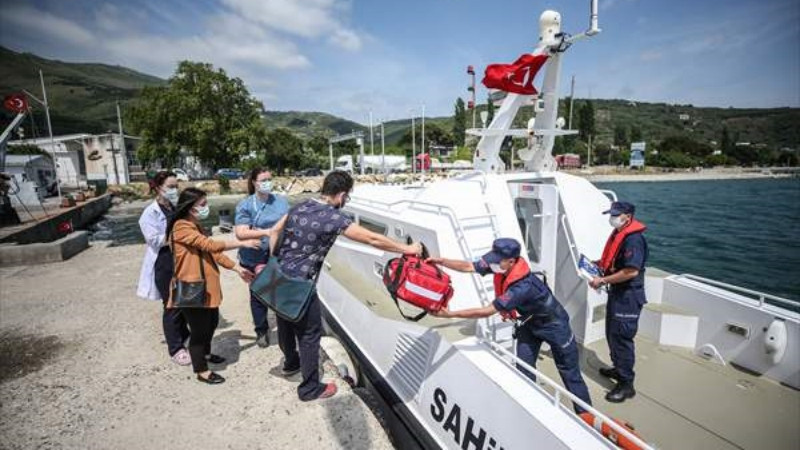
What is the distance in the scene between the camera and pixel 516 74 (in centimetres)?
491

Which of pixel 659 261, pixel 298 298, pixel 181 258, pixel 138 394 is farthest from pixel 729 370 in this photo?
pixel 659 261

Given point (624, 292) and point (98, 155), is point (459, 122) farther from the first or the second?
point (624, 292)

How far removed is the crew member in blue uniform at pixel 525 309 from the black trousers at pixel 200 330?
2.37 metres

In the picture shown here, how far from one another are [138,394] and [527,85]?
5.76m

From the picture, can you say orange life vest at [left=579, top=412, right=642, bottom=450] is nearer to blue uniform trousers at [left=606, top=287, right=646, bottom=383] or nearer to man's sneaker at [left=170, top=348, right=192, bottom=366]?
blue uniform trousers at [left=606, top=287, right=646, bottom=383]

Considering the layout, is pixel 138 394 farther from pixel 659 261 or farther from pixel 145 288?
pixel 659 261

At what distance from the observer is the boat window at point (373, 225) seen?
5054 mm

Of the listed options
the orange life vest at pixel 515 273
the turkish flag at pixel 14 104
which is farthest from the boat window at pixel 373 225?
the turkish flag at pixel 14 104

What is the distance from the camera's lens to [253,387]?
3.83 metres

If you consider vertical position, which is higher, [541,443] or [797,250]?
[541,443]

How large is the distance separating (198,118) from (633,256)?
45.3 meters

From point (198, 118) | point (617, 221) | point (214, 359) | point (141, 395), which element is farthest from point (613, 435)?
point (198, 118)

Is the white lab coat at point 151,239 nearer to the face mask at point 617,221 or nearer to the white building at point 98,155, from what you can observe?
the face mask at point 617,221

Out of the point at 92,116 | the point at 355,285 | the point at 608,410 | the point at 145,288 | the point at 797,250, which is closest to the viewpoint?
the point at 608,410
